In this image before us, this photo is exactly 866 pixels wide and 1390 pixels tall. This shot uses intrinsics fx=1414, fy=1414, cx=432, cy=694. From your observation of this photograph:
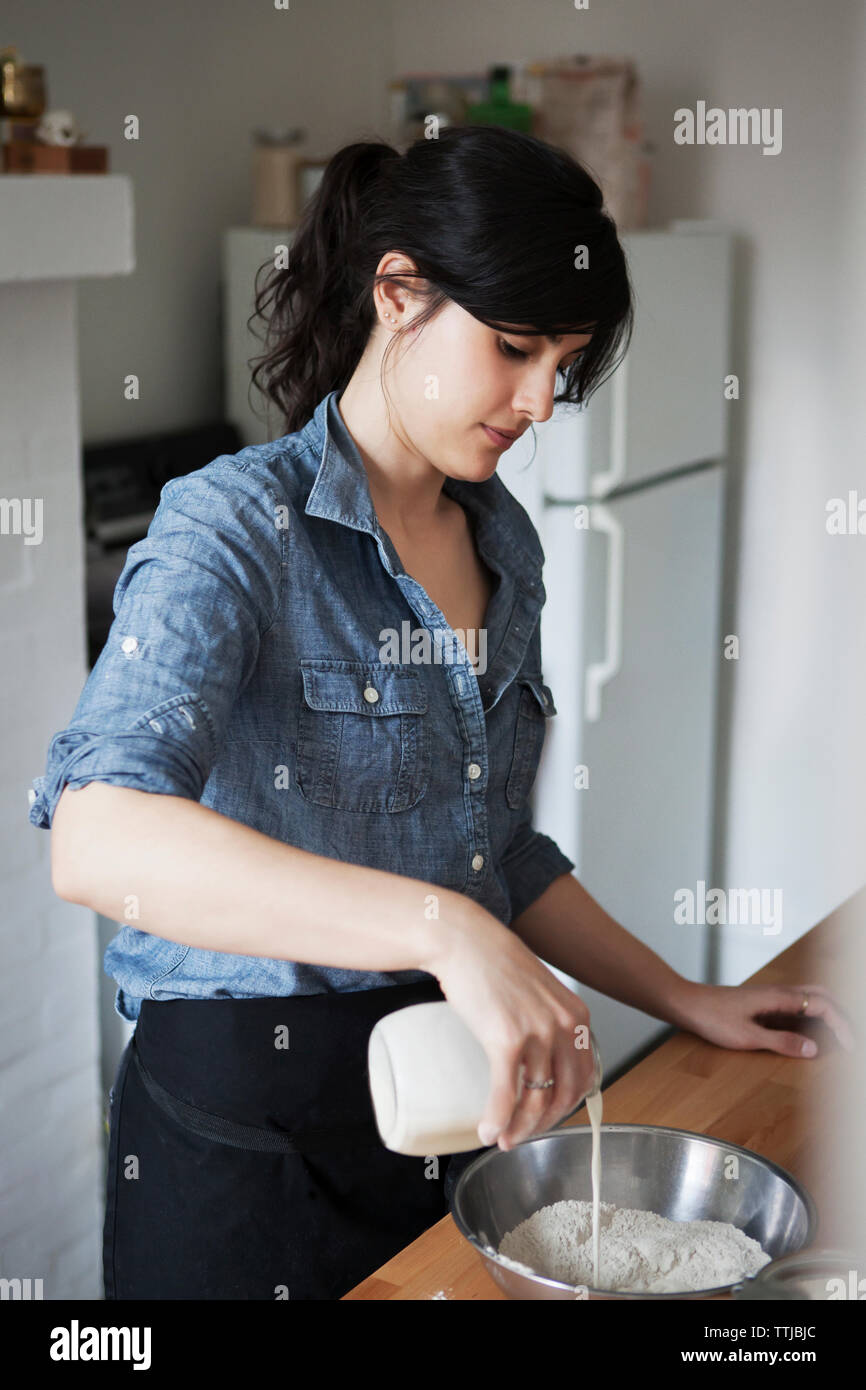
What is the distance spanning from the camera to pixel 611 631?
253cm

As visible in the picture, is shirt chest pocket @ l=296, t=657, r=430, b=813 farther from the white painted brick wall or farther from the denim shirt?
the white painted brick wall

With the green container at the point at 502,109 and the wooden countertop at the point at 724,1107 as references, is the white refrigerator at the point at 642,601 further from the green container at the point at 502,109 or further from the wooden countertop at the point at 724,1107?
the wooden countertop at the point at 724,1107

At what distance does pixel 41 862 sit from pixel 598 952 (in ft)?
2.94

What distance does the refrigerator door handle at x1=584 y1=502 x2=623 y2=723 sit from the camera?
2.48 metres

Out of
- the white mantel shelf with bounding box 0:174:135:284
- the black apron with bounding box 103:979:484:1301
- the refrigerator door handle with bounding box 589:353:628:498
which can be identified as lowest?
the black apron with bounding box 103:979:484:1301

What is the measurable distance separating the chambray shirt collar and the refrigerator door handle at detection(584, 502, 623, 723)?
3.78ft

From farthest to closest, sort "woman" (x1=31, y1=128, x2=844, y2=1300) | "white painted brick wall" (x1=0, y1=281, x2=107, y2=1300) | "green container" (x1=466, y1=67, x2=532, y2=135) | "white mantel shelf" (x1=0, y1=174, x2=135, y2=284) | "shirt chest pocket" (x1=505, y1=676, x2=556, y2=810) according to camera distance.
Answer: "green container" (x1=466, y1=67, x2=532, y2=135), "white painted brick wall" (x1=0, y1=281, x2=107, y2=1300), "white mantel shelf" (x1=0, y1=174, x2=135, y2=284), "shirt chest pocket" (x1=505, y1=676, x2=556, y2=810), "woman" (x1=31, y1=128, x2=844, y2=1300)

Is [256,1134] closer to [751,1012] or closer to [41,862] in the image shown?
[751,1012]

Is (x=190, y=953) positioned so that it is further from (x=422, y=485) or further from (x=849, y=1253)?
(x=849, y=1253)

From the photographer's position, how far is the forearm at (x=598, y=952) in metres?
1.29

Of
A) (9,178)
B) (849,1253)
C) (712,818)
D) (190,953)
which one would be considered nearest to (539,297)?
(190,953)

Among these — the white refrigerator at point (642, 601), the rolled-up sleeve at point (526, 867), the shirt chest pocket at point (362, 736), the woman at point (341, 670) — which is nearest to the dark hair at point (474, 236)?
the woman at point (341, 670)

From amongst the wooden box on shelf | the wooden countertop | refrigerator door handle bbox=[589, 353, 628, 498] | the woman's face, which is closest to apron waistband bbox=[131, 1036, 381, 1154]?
the wooden countertop

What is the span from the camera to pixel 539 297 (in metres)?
1.01
